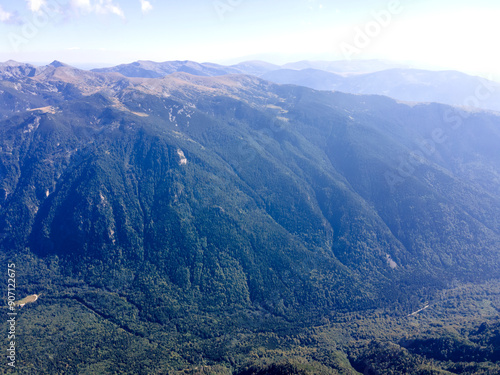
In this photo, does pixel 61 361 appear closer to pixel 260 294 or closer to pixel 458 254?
pixel 260 294

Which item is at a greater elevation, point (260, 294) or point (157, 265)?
point (157, 265)

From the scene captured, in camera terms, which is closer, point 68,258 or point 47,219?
point 68,258

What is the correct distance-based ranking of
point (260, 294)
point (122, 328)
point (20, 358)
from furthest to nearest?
point (260, 294), point (122, 328), point (20, 358)

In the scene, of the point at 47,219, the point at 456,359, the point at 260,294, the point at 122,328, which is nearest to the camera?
the point at 456,359

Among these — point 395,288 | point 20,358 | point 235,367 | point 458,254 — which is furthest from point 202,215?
point 458,254

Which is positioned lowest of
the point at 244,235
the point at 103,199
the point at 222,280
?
the point at 222,280

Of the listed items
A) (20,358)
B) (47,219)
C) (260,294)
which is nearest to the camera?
(20,358)

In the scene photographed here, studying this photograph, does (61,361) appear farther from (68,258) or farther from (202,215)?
(202,215)

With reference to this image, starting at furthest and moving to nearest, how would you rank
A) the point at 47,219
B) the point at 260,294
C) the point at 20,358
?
the point at 47,219
the point at 260,294
the point at 20,358

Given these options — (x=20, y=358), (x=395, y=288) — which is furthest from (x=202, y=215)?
(x=395, y=288)
